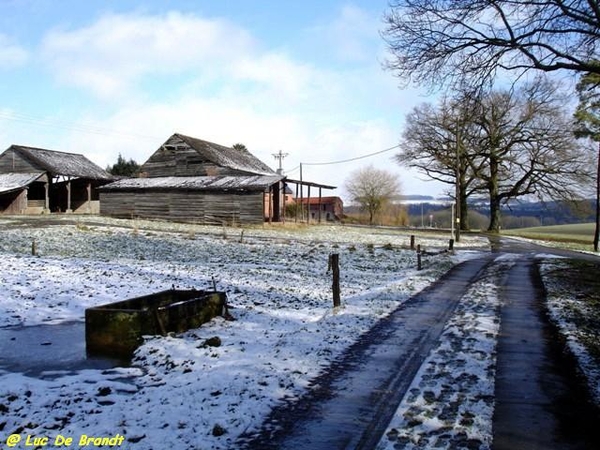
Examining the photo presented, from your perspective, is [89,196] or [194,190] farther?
[89,196]

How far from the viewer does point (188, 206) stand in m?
43.8

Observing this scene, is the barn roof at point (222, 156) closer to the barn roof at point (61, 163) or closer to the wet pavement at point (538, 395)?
the barn roof at point (61, 163)

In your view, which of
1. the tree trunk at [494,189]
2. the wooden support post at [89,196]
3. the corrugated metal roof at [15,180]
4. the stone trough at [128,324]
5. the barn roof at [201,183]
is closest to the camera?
the stone trough at [128,324]

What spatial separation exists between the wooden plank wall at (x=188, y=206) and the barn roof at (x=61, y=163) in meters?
5.39

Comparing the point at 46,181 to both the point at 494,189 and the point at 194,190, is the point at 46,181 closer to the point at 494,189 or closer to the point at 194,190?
the point at 194,190

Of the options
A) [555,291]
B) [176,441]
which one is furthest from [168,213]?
[176,441]

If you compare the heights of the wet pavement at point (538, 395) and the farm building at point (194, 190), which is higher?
the farm building at point (194, 190)

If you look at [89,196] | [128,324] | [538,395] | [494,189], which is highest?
[494,189]

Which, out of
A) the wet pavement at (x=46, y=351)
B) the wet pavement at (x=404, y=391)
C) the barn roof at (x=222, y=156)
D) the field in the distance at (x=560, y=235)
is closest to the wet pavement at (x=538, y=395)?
the wet pavement at (x=404, y=391)

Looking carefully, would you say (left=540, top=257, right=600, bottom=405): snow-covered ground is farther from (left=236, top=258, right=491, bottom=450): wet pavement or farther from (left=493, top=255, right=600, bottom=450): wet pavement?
(left=236, top=258, right=491, bottom=450): wet pavement

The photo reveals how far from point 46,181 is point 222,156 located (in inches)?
660

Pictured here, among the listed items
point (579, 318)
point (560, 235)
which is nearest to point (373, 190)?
point (560, 235)

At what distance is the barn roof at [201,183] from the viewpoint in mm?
41156

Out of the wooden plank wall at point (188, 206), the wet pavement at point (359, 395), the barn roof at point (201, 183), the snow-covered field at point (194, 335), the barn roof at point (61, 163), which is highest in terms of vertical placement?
the barn roof at point (61, 163)
